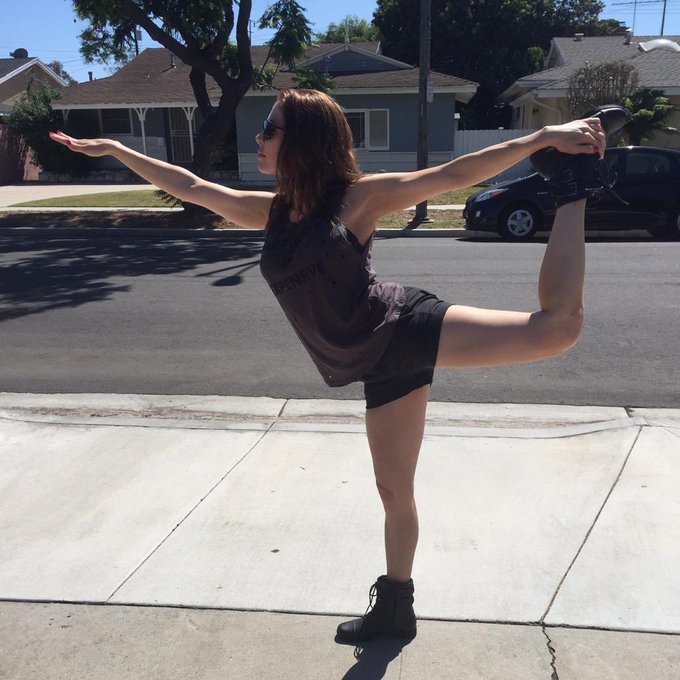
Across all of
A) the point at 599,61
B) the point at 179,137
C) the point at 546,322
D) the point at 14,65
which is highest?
the point at 14,65

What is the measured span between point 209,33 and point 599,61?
1537 centimetres

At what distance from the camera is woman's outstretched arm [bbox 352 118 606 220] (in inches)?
80.0

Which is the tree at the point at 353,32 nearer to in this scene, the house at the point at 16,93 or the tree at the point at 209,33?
the house at the point at 16,93

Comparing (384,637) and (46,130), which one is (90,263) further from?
(46,130)

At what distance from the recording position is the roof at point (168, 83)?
24.1 metres

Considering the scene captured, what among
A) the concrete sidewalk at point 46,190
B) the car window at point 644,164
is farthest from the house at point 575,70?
the concrete sidewalk at point 46,190

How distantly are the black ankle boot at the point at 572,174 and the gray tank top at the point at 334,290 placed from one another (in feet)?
1.78

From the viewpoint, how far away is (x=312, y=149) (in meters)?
2.19

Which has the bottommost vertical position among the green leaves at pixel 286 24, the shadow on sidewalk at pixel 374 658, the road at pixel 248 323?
the road at pixel 248 323

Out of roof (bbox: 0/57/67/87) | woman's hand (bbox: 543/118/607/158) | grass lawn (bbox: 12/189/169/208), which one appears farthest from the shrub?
woman's hand (bbox: 543/118/607/158)

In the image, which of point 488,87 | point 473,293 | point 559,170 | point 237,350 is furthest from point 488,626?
point 488,87

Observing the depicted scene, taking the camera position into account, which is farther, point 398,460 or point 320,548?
point 320,548

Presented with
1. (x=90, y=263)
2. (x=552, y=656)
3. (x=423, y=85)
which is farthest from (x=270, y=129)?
(x=423, y=85)

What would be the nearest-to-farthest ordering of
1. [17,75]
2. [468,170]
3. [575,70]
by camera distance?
[468,170]
[575,70]
[17,75]
